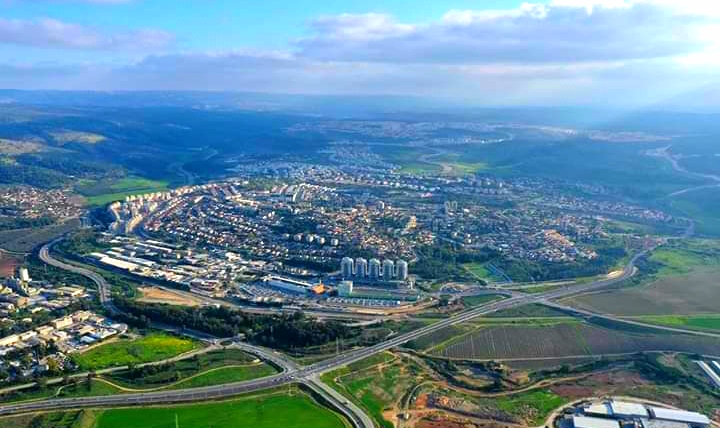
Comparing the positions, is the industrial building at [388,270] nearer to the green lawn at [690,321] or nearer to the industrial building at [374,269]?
the industrial building at [374,269]

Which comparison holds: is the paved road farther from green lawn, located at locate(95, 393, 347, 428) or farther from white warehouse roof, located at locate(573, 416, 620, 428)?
white warehouse roof, located at locate(573, 416, 620, 428)

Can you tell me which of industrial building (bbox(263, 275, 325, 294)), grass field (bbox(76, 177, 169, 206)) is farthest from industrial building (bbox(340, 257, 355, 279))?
grass field (bbox(76, 177, 169, 206))

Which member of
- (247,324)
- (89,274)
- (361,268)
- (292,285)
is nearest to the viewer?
(247,324)

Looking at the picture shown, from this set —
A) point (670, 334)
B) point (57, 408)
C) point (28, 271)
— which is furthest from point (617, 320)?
point (28, 271)

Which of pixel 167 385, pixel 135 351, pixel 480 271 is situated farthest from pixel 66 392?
pixel 480 271

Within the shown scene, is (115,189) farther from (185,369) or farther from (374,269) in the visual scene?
(185,369)

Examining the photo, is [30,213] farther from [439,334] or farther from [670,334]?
[670,334]

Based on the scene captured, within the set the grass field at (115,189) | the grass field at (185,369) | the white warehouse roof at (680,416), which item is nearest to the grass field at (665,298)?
the white warehouse roof at (680,416)
